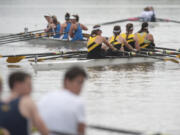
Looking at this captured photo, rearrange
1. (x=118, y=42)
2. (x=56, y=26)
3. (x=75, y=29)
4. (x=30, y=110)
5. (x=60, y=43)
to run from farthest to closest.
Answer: (x=56, y=26), (x=60, y=43), (x=75, y=29), (x=118, y=42), (x=30, y=110)

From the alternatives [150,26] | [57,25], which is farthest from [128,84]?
[150,26]

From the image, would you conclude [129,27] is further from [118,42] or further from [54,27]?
[54,27]

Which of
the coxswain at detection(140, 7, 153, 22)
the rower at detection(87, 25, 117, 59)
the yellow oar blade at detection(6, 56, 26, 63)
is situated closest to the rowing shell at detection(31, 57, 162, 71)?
the rower at detection(87, 25, 117, 59)

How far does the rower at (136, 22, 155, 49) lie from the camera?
15000mm

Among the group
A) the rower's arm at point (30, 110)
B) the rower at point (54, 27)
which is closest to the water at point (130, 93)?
the rower's arm at point (30, 110)

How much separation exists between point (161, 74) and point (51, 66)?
2.86 m

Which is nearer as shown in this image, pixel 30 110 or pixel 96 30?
pixel 30 110

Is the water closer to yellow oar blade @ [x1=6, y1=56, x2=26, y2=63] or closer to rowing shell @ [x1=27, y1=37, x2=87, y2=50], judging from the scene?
yellow oar blade @ [x1=6, y1=56, x2=26, y2=63]

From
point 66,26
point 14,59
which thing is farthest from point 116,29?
point 66,26

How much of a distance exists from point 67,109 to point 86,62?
29.8ft

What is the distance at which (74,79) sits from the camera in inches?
187

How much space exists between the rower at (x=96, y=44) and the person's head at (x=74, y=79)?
29.4 feet

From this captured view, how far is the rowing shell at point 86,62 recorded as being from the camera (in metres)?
13.3

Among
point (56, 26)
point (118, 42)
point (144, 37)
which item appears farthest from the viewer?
point (56, 26)
